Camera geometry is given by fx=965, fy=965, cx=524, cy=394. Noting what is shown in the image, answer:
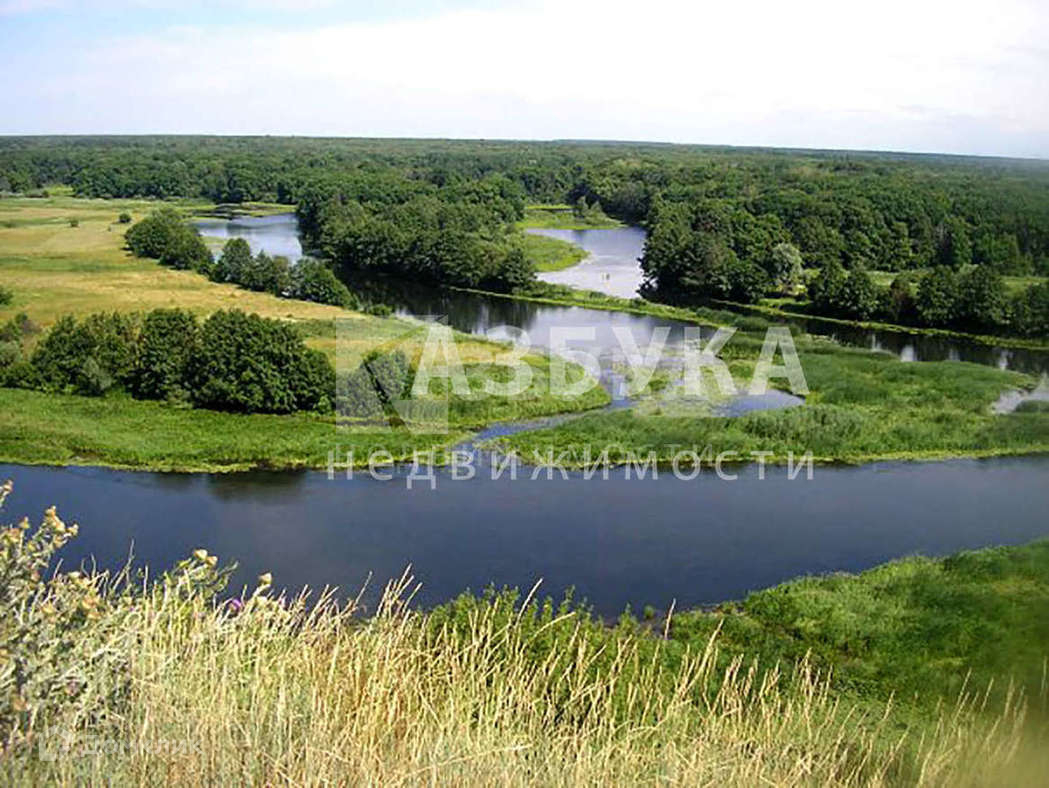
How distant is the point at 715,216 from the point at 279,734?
108 ft

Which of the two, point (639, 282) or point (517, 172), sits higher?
point (517, 172)

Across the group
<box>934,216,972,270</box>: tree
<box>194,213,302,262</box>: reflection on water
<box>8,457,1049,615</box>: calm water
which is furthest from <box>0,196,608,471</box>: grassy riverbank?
<box>194,213,302,262</box>: reflection on water

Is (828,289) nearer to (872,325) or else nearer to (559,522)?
(872,325)

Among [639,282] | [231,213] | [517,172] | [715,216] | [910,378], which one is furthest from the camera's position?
[517,172]

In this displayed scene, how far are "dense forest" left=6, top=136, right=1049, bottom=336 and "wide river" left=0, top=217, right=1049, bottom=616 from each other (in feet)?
8.64

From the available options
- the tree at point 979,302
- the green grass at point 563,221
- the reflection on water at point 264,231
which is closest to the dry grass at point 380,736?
the tree at point 979,302

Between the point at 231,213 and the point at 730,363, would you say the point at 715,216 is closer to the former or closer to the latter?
the point at 730,363

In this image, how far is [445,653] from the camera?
4.00 m

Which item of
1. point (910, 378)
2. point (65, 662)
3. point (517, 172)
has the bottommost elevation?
point (910, 378)

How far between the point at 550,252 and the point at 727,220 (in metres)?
7.06

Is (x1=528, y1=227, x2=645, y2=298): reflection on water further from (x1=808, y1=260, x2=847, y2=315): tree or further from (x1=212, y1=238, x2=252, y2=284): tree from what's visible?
(x1=212, y1=238, x2=252, y2=284): tree

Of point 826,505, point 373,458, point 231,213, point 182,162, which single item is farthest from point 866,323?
point 182,162

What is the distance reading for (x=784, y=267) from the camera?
28891mm

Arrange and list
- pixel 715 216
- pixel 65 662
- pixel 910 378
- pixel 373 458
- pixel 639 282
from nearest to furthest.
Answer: pixel 65 662, pixel 373 458, pixel 910 378, pixel 639 282, pixel 715 216
